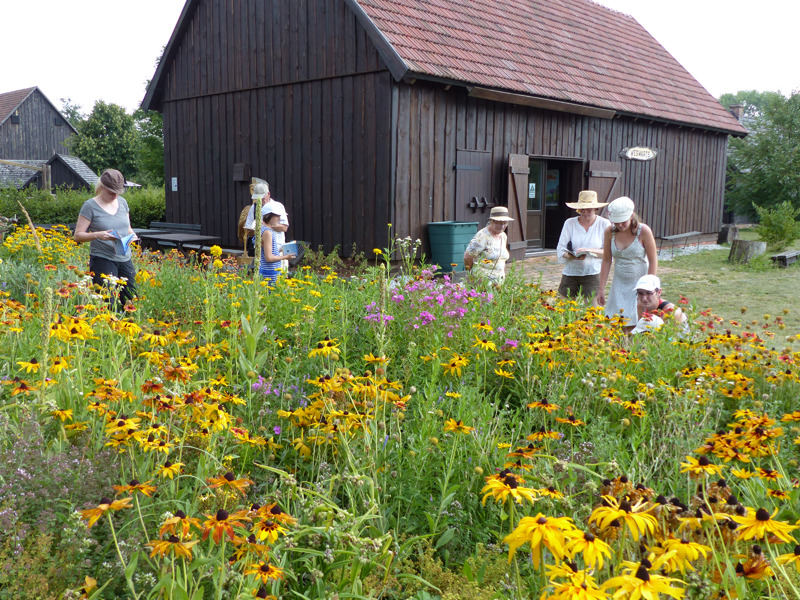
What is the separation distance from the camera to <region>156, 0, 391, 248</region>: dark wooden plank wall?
1084 centimetres

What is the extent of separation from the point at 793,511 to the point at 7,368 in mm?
3316

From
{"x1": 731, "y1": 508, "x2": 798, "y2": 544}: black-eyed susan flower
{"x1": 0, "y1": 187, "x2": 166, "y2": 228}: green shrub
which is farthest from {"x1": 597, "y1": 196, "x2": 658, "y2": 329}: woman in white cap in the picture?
{"x1": 0, "y1": 187, "x2": 166, "y2": 228}: green shrub

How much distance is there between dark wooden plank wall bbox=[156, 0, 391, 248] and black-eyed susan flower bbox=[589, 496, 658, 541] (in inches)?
367

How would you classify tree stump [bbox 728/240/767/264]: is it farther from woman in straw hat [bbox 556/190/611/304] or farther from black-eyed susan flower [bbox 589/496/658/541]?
black-eyed susan flower [bbox 589/496/658/541]

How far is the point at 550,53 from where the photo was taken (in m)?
13.9

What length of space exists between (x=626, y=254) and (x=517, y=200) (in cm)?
720

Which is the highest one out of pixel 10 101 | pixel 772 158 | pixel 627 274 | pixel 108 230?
pixel 10 101

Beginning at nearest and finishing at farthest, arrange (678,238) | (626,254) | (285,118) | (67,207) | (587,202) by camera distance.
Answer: (626,254), (587,202), (285,118), (678,238), (67,207)

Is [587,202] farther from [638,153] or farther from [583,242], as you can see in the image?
[638,153]

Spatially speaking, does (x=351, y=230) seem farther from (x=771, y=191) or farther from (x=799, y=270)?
(x=771, y=191)

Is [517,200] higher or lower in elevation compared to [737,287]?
higher

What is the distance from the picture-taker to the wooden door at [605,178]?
14.2 m

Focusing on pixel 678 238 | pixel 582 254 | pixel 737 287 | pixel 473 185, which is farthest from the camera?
pixel 678 238

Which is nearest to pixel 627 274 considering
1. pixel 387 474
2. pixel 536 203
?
pixel 387 474
